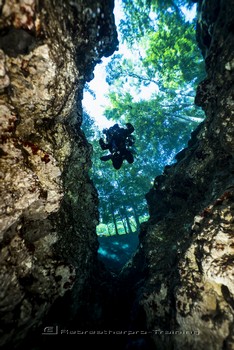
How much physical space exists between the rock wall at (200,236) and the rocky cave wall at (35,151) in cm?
263

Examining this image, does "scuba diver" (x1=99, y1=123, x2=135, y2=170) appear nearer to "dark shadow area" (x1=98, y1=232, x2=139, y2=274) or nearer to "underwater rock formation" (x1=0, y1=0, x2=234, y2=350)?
"underwater rock formation" (x1=0, y1=0, x2=234, y2=350)

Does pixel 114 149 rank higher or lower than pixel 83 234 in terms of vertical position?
higher

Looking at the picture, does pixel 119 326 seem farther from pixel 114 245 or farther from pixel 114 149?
pixel 114 245

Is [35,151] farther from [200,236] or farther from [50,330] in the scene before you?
[50,330]

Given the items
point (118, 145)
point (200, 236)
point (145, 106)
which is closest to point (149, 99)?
point (145, 106)

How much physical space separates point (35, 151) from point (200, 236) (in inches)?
162

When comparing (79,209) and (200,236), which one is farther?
(79,209)

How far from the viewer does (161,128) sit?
77.4ft

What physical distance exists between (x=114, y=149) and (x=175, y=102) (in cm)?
1579

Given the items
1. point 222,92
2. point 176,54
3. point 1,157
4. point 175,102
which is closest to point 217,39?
point 222,92

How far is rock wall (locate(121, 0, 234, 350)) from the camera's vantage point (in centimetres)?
460

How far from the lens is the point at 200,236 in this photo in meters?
5.09

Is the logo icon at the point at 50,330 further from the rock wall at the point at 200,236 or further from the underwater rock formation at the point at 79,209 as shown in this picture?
the rock wall at the point at 200,236

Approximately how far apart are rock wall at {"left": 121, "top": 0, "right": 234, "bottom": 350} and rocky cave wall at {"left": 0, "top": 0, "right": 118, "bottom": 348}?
2627 millimetres
